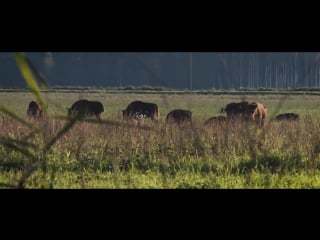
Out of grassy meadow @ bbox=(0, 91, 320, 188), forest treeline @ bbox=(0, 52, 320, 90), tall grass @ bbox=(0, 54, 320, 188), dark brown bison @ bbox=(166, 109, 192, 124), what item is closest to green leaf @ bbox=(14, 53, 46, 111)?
forest treeline @ bbox=(0, 52, 320, 90)

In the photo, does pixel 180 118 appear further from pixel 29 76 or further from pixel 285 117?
pixel 29 76

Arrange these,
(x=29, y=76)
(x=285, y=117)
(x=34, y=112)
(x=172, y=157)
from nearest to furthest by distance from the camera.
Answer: (x=29, y=76) < (x=172, y=157) < (x=285, y=117) < (x=34, y=112)

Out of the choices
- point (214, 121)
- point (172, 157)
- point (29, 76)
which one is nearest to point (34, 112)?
point (214, 121)

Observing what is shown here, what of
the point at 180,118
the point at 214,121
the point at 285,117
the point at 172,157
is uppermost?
the point at 285,117

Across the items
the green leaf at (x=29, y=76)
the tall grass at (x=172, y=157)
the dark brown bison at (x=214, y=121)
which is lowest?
the green leaf at (x=29, y=76)

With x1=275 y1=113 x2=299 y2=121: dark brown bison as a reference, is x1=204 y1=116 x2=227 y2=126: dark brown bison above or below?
below

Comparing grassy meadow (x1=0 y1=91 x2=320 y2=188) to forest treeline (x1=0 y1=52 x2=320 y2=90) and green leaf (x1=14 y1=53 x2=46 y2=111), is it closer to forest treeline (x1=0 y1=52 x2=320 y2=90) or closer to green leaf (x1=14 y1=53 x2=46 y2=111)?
forest treeline (x1=0 y1=52 x2=320 y2=90)

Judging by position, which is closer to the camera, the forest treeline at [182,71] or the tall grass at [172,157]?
the forest treeline at [182,71]

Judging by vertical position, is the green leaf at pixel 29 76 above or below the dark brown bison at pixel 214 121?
below

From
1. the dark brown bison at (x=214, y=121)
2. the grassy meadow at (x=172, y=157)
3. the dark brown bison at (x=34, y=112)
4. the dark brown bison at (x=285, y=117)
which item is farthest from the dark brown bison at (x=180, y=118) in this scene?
the dark brown bison at (x=34, y=112)

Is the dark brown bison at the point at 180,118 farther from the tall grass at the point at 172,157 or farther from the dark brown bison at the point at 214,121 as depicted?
the tall grass at the point at 172,157
